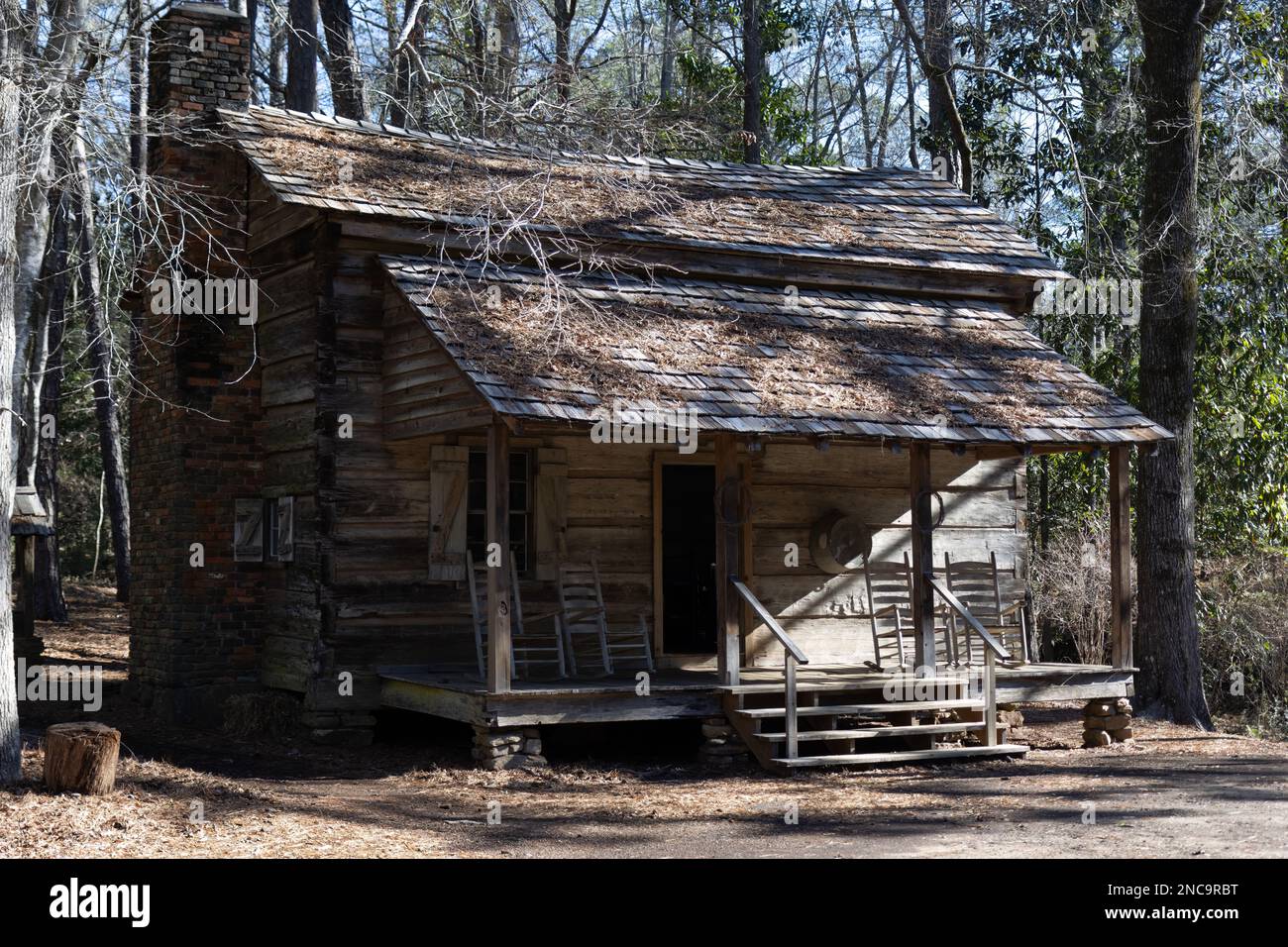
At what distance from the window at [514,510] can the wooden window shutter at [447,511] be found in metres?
0.25

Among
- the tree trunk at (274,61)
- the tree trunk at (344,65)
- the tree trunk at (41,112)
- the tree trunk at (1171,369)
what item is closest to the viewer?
the tree trunk at (41,112)

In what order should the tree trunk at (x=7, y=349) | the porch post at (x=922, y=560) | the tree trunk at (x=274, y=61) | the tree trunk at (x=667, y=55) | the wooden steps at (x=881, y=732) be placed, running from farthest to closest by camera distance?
the tree trunk at (x=667, y=55) → the tree trunk at (x=274, y=61) → the porch post at (x=922, y=560) → the wooden steps at (x=881, y=732) → the tree trunk at (x=7, y=349)

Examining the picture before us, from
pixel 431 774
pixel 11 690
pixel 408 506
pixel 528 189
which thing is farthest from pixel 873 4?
pixel 11 690

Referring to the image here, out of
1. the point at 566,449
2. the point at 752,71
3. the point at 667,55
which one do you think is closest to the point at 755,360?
the point at 566,449

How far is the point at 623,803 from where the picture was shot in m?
9.63

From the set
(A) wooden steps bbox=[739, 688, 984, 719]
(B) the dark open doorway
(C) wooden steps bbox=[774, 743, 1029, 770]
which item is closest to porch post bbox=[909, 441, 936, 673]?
(A) wooden steps bbox=[739, 688, 984, 719]

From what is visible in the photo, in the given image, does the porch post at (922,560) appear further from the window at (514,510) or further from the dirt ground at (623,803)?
the window at (514,510)

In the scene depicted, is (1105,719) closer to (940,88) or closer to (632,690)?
(632,690)

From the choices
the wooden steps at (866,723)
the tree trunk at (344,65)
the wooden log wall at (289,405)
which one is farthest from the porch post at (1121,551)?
the tree trunk at (344,65)

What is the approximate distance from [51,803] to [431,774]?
320cm

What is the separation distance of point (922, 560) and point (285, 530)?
5896mm

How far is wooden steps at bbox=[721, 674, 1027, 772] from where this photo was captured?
36.5ft

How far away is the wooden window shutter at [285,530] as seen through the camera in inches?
492

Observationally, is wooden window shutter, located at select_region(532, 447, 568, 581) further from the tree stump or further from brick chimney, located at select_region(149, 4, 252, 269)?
the tree stump
